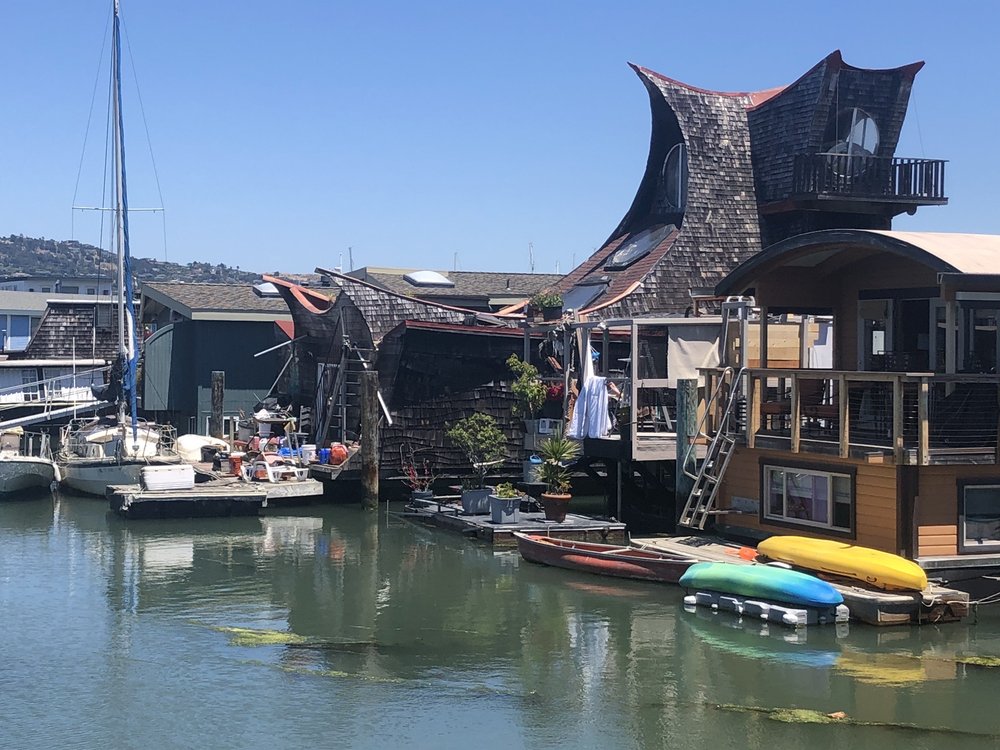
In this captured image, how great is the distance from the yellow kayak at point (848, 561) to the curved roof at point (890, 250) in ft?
15.2

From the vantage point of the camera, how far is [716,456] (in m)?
23.6

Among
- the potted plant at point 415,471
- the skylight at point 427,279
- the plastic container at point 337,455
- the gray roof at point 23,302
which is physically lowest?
the potted plant at point 415,471

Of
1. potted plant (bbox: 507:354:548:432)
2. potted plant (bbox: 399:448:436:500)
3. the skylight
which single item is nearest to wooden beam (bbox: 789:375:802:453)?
potted plant (bbox: 507:354:548:432)

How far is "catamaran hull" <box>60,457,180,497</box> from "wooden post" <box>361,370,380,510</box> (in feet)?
20.1

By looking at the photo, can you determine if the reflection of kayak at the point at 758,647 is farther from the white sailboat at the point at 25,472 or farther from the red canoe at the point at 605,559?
the white sailboat at the point at 25,472

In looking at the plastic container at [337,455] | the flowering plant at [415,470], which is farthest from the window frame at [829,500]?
the plastic container at [337,455]

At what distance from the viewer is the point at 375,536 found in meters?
29.3

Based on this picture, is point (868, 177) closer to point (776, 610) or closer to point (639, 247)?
point (639, 247)

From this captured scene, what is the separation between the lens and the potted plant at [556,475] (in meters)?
26.6

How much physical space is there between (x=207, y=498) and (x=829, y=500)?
55.3 ft

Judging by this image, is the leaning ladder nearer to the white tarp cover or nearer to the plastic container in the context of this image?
the white tarp cover

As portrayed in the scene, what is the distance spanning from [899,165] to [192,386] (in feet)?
84.3

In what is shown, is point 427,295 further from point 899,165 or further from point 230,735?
point 230,735

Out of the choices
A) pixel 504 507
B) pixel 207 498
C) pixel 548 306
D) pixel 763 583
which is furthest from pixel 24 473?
pixel 763 583
